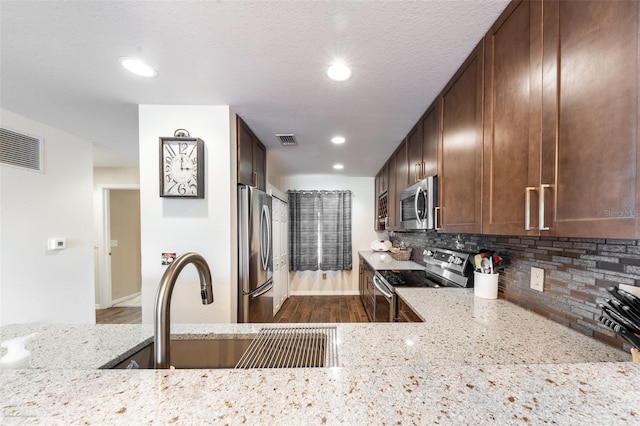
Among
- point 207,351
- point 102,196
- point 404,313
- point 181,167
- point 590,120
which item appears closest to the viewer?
point 590,120

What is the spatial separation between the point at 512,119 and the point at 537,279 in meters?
0.84

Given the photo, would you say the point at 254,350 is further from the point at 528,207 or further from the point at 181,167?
the point at 181,167

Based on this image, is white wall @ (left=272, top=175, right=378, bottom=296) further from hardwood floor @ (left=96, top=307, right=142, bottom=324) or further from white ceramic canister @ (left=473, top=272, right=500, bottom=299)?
white ceramic canister @ (left=473, top=272, right=500, bottom=299)

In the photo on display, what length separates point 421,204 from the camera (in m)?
2.05

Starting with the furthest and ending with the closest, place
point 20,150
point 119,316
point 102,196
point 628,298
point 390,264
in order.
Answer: point 102,196 → point 119,316 → point 390,264 → point 20,150 → point 628,298

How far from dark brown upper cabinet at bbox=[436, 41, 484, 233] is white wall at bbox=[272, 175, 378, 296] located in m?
3.16

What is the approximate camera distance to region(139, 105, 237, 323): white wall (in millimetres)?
1947

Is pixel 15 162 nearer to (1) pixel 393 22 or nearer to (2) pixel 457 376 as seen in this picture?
(1) pixel 393 22

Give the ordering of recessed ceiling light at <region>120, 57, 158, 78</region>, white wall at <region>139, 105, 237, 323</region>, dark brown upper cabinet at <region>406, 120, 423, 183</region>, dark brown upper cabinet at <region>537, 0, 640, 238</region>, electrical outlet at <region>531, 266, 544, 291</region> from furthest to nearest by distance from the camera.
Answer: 1. dark brown upper cabinet at <region>406, 120, 423, 183</region>
2. white wall at <region>139, 105, 237, 323</region>
3. recessed ceiling light at <region>120, 57, 158, 78</region>
4. electrical outlet at <region>531, 266, 544, 291</region>
5. dark brown upper cabinet at <region>537, 0, 640, 238</region>

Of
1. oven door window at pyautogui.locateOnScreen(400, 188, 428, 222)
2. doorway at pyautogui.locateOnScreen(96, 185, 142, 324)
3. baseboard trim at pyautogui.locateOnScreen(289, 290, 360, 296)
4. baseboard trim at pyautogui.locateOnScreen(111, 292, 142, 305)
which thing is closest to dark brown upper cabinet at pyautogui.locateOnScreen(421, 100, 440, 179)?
oven door window at pyautogui.locateOnScreen(400, 188, 428, 222)

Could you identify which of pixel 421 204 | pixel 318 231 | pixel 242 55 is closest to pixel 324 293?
pixel 318 231

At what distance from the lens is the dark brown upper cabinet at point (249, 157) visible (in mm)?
2164

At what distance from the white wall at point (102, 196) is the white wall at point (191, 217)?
2738 mm

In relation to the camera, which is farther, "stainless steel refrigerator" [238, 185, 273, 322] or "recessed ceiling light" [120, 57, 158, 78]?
"stainless steel refrigerator" [238, 185, 273, 322]
